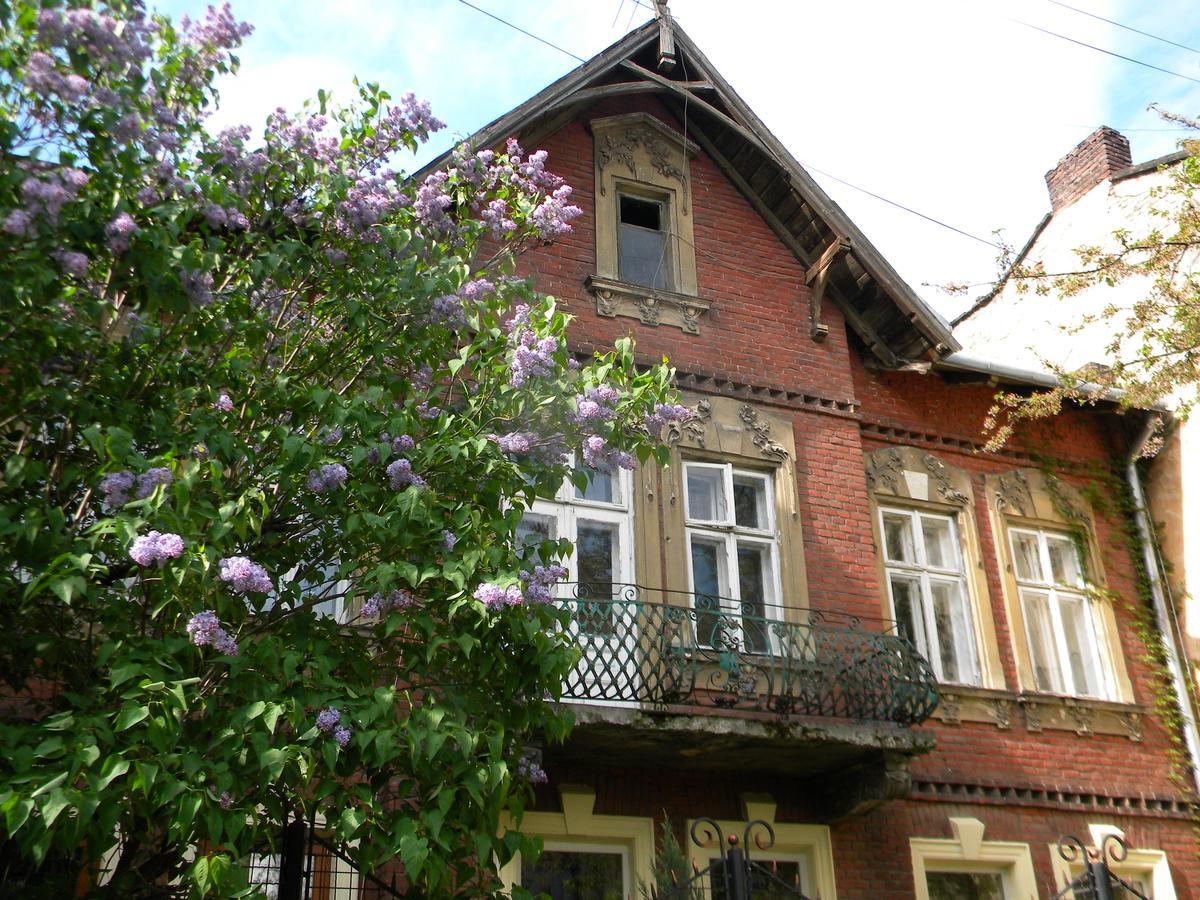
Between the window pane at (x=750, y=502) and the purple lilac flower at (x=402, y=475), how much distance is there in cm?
512

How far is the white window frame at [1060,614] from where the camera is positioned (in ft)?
38.6

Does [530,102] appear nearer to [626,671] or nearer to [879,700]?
[626,671]

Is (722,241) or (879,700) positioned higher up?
(722,241)

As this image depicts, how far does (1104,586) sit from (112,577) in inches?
381

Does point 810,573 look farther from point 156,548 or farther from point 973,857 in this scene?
point 156,548

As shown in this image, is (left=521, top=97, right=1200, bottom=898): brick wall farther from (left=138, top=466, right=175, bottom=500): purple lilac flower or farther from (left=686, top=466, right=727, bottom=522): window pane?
(left=138, top=466, right=175, bottom=500): purple lilac flower

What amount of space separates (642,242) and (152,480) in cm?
721

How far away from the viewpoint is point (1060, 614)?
12.1 m

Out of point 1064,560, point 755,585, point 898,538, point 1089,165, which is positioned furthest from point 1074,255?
point 755,585

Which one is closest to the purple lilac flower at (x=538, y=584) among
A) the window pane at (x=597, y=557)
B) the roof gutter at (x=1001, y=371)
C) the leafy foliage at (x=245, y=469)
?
the leafy foliage at (x=245, y=469)

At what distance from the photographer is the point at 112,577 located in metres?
5.94

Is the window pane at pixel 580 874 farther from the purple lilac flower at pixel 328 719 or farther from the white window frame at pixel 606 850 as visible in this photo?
the purple lilac flower at pixel 328 719

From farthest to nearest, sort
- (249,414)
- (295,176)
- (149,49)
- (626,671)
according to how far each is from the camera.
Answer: (626,671) → (295,176) → (249,414) → (149,49)

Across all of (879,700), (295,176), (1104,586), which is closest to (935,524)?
(1104,586)
